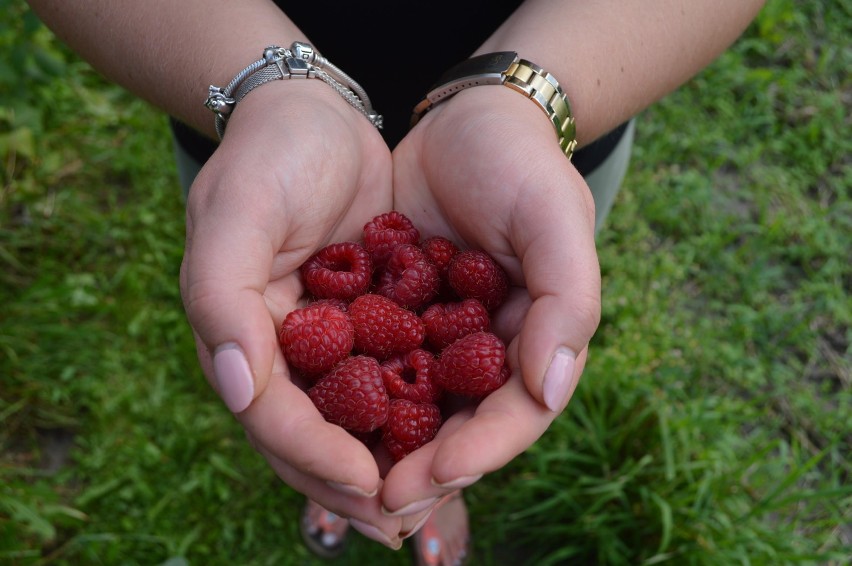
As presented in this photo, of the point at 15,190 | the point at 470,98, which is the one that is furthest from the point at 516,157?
the point at 15,190

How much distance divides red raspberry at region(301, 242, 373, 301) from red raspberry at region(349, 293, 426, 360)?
3cm

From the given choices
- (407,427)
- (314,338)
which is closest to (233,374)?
(314,338)

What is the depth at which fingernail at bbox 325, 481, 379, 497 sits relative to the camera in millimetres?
1135

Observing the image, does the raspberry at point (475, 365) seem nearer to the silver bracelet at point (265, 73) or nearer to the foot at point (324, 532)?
the silver bracelet at point (265, 73)

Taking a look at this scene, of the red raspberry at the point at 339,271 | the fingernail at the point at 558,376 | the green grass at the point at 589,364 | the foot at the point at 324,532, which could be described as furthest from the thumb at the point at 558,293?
the foot at the point at 324,532

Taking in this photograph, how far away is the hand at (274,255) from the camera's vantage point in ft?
3.80

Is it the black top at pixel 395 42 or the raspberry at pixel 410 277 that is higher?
the black top at pixel 395 42

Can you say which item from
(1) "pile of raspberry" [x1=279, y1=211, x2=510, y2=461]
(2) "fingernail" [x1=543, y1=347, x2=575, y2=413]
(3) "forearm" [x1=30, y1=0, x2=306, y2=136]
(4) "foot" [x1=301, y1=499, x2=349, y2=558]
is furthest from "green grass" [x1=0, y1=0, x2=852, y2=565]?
(2) "fingernail" [x1=543, y1=347, x2=575, y2=413]

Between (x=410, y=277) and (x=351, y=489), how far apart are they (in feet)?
1.56

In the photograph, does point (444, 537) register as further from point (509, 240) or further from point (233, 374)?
point (233, 374)

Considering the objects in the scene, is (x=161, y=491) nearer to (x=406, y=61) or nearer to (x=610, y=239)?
(x=406, y=61)

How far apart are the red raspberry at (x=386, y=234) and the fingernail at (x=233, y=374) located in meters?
0.47

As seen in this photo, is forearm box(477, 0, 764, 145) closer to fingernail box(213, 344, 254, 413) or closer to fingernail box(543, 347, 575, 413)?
fingernail box(543, 347, 575, 413)

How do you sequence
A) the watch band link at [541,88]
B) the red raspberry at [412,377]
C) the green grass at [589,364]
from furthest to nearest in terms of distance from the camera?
1. the green grass at [589,364]
2. the watch band link at [541,88]
3. the red raspberry at [412,377]
